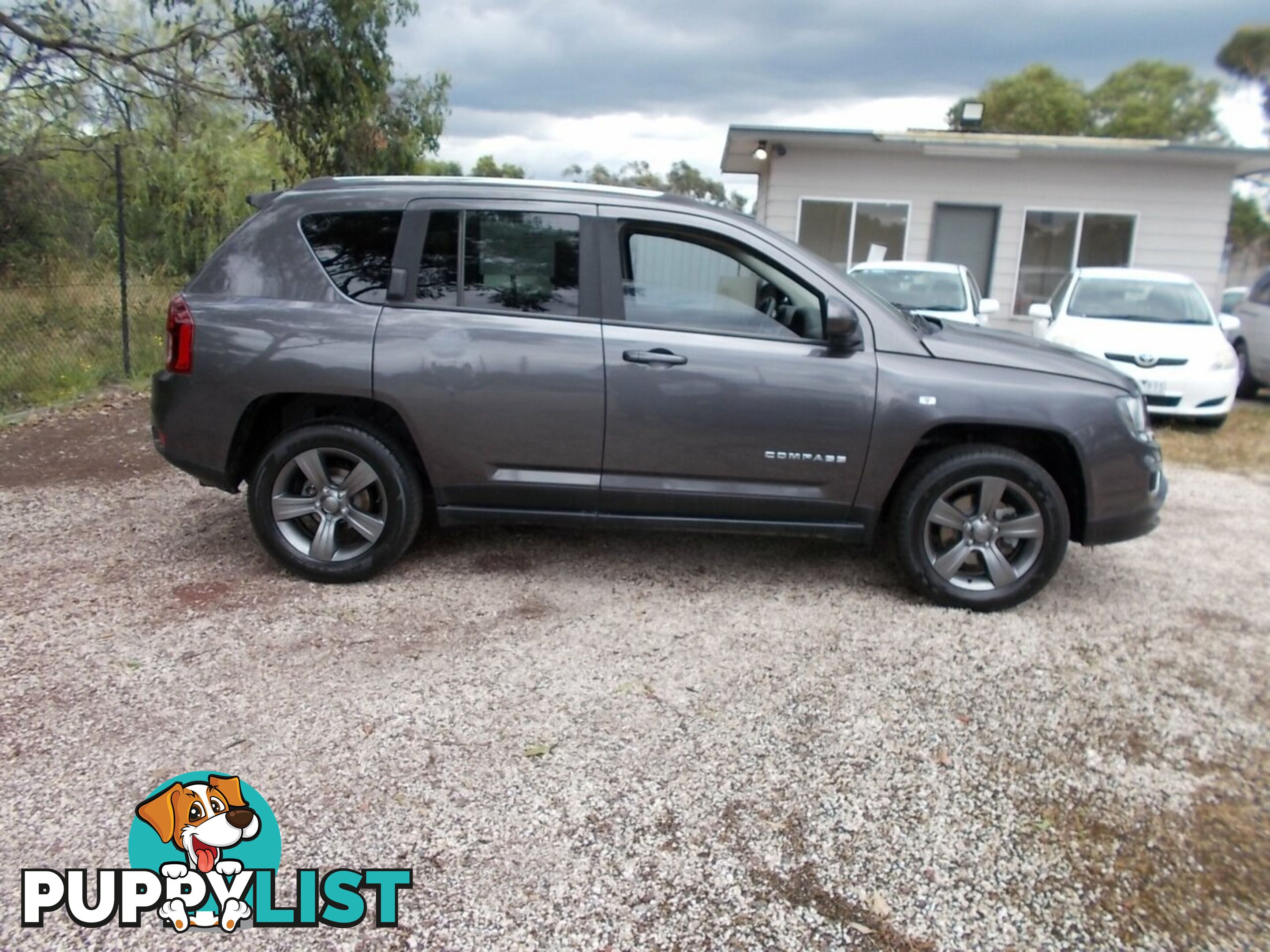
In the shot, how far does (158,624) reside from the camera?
151 inches

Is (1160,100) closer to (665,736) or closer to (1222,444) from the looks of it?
(1222,444)

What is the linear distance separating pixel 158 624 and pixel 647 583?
2.16 metres

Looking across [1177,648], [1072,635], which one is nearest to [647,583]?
[1072,635]

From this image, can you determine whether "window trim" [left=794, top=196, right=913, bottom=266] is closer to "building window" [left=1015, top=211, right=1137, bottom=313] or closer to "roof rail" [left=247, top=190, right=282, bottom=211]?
"building window" [left=1015, top=211, right=1137, bottom=313]

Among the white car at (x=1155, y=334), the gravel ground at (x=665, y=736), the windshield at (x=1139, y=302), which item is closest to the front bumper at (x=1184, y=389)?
the white car at (x=1155, y=334)

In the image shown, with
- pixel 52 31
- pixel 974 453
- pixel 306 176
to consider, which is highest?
pixel 52 31

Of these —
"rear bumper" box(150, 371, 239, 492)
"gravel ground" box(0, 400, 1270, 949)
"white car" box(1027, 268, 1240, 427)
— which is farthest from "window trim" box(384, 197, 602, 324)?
"white car" box(1027, 268, 1240, 427)

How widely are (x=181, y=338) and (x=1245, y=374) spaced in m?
12.1

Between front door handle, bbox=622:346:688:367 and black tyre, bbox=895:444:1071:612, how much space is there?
119cm

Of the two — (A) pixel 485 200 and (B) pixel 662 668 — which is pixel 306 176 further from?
(B) pixel 662 668

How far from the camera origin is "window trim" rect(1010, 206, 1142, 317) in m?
13.5

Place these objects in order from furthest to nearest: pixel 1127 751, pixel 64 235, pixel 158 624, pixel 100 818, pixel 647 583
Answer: pixel 64 235
pixel 647 583
pixel 158 624
pixel 1127 751
pixel 100 818

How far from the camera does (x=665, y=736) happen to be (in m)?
3.09

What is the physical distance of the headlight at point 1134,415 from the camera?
4.05 metres
